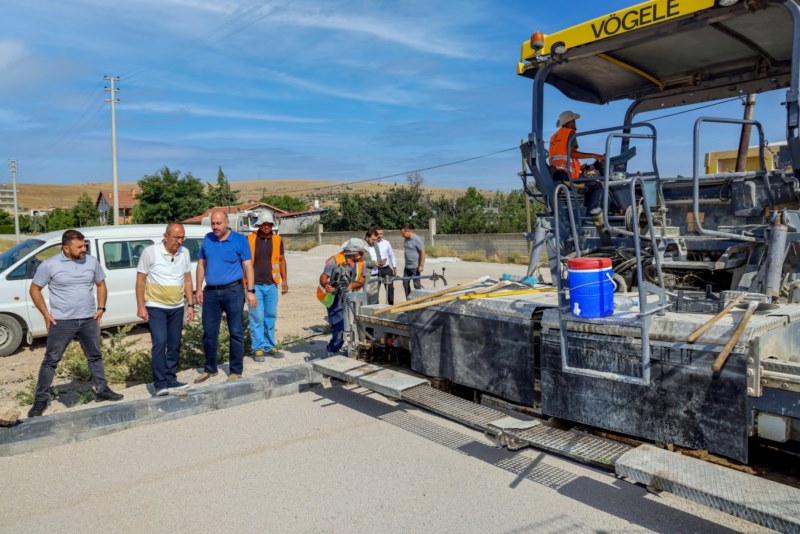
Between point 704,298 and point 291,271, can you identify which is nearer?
point 704,298

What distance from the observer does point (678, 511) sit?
3564mm

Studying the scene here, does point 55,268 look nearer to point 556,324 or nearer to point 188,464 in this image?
point 188,464

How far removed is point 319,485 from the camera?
13.2 ft

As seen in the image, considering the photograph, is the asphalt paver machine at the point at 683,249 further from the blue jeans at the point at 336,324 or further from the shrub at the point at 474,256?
the shrub at the point at 474,256

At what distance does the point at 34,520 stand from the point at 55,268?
109 inches

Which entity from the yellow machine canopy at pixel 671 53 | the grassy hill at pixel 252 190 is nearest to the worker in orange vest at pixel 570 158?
the yellow machine canopy at pixel 671 53

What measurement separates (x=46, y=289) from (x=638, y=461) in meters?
8.89

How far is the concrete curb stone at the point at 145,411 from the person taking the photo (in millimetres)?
4703

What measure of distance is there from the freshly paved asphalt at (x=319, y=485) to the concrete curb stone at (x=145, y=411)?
0.08 metres

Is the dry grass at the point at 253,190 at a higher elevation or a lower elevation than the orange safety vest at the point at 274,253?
higher

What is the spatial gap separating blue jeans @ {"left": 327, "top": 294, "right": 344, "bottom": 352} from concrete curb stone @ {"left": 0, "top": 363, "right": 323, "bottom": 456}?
111 centimetres

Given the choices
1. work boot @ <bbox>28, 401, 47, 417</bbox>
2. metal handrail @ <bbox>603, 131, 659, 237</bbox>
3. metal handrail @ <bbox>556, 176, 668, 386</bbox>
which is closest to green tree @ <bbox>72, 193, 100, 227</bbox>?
work boot @ <bbox>28, 401, 47, 417</bbox>

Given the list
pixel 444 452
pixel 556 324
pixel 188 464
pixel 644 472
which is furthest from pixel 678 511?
pixel 188 464

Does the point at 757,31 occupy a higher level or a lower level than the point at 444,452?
higher
